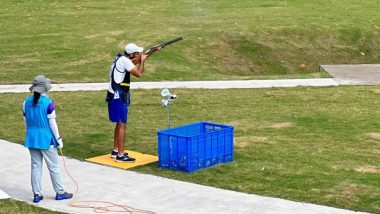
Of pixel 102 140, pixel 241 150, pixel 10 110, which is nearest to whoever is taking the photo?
pixel 241 150

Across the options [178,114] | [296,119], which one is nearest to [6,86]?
[178,114]

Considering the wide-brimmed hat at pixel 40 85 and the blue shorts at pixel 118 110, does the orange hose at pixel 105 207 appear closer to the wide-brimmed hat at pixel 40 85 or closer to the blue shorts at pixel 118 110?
the wide-brimmed hat at pixel 40 85

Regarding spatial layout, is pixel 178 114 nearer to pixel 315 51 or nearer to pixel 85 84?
pixel 85 84

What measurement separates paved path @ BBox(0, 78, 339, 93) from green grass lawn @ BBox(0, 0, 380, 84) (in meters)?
0.75

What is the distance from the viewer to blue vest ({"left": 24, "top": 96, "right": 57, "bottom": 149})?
10141 millimetres

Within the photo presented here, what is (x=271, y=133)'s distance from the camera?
567 inches

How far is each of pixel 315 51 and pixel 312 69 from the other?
1.41 metres


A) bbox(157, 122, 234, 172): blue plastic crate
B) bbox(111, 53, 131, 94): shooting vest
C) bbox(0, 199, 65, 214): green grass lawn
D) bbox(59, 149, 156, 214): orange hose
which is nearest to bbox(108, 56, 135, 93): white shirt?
bbox(111, 53, 131, 94): shooting vest

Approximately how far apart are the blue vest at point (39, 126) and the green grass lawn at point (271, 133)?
6.73 feet

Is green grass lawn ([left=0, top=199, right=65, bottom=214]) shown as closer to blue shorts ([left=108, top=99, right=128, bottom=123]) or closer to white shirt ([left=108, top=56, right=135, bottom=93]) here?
blue shorts ([left=108, top=99, right=128, bottom=123])

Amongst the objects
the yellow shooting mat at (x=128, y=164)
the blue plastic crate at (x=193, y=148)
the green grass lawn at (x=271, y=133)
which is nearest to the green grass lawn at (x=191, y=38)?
the green grass lawn at (x=271, y=133)

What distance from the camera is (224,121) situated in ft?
51.0

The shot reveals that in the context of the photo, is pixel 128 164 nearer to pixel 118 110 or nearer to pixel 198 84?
pixel 118 110

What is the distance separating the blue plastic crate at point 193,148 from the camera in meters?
11.6
